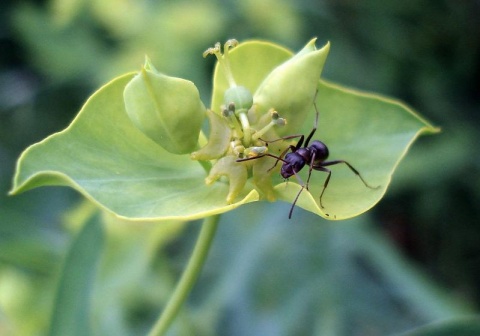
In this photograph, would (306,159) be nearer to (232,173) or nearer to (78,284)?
(232,173)

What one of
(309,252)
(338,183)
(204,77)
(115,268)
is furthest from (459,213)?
(338,183)

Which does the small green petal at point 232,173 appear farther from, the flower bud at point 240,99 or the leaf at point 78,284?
the leaf at point 78,284

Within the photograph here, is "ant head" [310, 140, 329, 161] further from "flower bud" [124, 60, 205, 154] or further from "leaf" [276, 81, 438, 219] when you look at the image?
"flower bud" [124, 60, 205, 154]

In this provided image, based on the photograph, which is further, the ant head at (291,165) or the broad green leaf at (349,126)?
the broad green leaf at (349,126)

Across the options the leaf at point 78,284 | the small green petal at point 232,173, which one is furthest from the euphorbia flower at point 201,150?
the leaf at point 78,284

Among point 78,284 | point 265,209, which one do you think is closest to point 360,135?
point 78,284

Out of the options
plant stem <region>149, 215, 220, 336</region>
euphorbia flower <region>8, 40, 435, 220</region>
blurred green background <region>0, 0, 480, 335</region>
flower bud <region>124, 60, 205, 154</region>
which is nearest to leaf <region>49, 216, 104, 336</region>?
blurred green background <region>0, 0, 480, 335</region>

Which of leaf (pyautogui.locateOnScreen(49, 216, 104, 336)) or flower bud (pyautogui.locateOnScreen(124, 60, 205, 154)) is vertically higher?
flower bud (pyautogui.locateOnScreen(124, 60, 205, 154))
